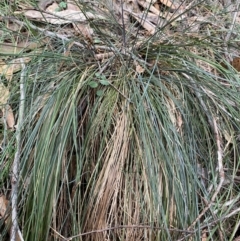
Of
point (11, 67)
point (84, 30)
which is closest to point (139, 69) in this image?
point (84, 30)

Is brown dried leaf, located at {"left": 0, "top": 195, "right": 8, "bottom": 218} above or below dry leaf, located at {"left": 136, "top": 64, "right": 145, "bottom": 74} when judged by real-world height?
below

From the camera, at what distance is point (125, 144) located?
5.09 ft

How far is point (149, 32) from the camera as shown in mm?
2070

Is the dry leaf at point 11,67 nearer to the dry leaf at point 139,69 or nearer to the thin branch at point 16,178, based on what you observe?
the thin branch at point 16,178

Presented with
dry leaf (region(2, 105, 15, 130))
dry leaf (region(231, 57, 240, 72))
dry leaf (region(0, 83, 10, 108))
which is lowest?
dry leaf (region(2, 105, 15, 130))

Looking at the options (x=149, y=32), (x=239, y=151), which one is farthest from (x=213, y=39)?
(x=239, y=151)

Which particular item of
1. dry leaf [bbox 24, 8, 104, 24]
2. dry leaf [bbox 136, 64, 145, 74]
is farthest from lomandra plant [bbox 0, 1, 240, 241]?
dry leaf [bbox 24, 8, 104, 24]

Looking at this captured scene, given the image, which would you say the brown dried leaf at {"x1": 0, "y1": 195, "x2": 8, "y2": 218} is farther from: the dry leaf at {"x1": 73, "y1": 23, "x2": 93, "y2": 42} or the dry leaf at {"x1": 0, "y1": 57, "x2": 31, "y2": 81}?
the dry leaf at {"x1": 73, "y1": 23, "x2": 93, "y2": 42}

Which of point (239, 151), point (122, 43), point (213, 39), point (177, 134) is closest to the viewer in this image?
point (177, 134)

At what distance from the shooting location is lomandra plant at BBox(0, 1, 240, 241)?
1473mm

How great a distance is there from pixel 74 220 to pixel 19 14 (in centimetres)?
106

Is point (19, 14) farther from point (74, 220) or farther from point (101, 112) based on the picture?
point (74, 220)

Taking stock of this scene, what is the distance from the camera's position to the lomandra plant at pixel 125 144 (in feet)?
4.83

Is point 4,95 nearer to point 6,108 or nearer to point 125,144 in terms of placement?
point 6,108
